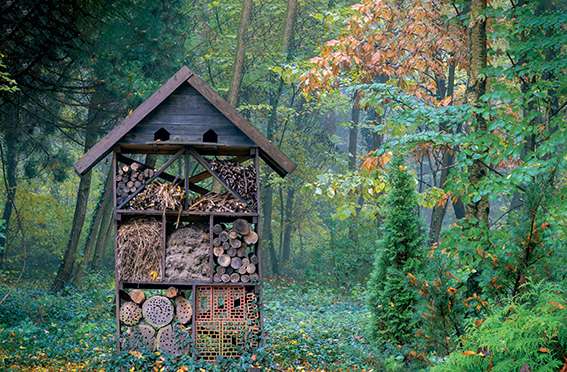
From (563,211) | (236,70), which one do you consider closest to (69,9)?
(236,70)

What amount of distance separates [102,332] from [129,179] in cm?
379

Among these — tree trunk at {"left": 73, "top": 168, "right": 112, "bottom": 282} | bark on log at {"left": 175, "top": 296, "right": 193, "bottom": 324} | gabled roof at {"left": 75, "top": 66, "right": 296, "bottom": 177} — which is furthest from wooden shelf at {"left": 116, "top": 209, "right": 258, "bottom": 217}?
tree trunk at {"left": 73, "top": 168, "right": 112, "bottom": 282}

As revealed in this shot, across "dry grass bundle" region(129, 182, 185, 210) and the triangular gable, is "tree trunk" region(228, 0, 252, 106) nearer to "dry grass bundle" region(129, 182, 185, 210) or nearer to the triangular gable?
the triangular gable

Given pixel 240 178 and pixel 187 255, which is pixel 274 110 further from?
pixel 187 255

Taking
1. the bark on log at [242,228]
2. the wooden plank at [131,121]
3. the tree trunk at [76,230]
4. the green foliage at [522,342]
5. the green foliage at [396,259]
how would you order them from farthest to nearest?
the tree trunk at [76,230] → the green foliage at [396,259] → the bark on log at [242,228] → the wooden plank at [131,121] → the green foliage at [522,342]

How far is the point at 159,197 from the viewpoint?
409 inches

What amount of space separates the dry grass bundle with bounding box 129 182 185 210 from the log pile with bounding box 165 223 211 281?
16.8 inches

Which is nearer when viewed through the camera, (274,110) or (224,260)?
(224,260)

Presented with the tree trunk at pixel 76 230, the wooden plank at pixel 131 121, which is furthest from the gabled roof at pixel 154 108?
the tree trunk at pixel 76 230

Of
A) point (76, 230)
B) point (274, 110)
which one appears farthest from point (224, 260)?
point (274, 110)

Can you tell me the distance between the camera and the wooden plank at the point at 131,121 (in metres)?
10.2

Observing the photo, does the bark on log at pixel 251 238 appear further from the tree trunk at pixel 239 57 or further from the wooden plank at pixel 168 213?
the tree trunk at pixel 239 57

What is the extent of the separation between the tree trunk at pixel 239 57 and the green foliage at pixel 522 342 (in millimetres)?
13452

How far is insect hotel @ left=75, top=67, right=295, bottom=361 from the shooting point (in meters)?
10.3
